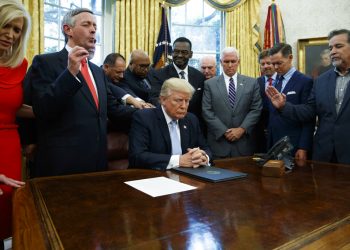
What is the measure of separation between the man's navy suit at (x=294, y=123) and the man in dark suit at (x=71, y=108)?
1.81 meters

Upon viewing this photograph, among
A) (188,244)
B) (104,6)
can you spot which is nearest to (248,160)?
(188,244)

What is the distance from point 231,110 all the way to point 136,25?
3.43m

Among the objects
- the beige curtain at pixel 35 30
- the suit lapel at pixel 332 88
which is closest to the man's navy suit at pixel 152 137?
the suit lapel at pixel 332 88

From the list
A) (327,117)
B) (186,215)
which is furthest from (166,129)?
(327,117)

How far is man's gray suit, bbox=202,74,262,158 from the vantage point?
3270mm

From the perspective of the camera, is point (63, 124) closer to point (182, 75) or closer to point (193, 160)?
point (193, 160)

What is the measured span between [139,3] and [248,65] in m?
2.80

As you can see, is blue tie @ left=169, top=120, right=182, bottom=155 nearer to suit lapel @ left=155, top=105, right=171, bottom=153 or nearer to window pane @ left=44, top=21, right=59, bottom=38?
A: suit lapel @ left=155, top=105, right=171, bottom=153

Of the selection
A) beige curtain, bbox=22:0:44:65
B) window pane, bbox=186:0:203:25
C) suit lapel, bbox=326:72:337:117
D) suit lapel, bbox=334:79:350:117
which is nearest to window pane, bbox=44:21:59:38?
beige curtain, bbox=22:0:44:65

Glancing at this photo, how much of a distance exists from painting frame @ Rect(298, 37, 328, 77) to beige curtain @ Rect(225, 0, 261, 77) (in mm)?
943

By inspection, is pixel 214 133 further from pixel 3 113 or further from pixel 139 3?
pixel 139 3

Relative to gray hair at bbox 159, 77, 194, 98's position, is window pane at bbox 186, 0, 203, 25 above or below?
above

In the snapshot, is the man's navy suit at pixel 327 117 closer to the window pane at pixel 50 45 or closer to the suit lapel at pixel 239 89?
the suit lapel at pixel 239 89

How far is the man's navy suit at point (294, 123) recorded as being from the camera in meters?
3.07
